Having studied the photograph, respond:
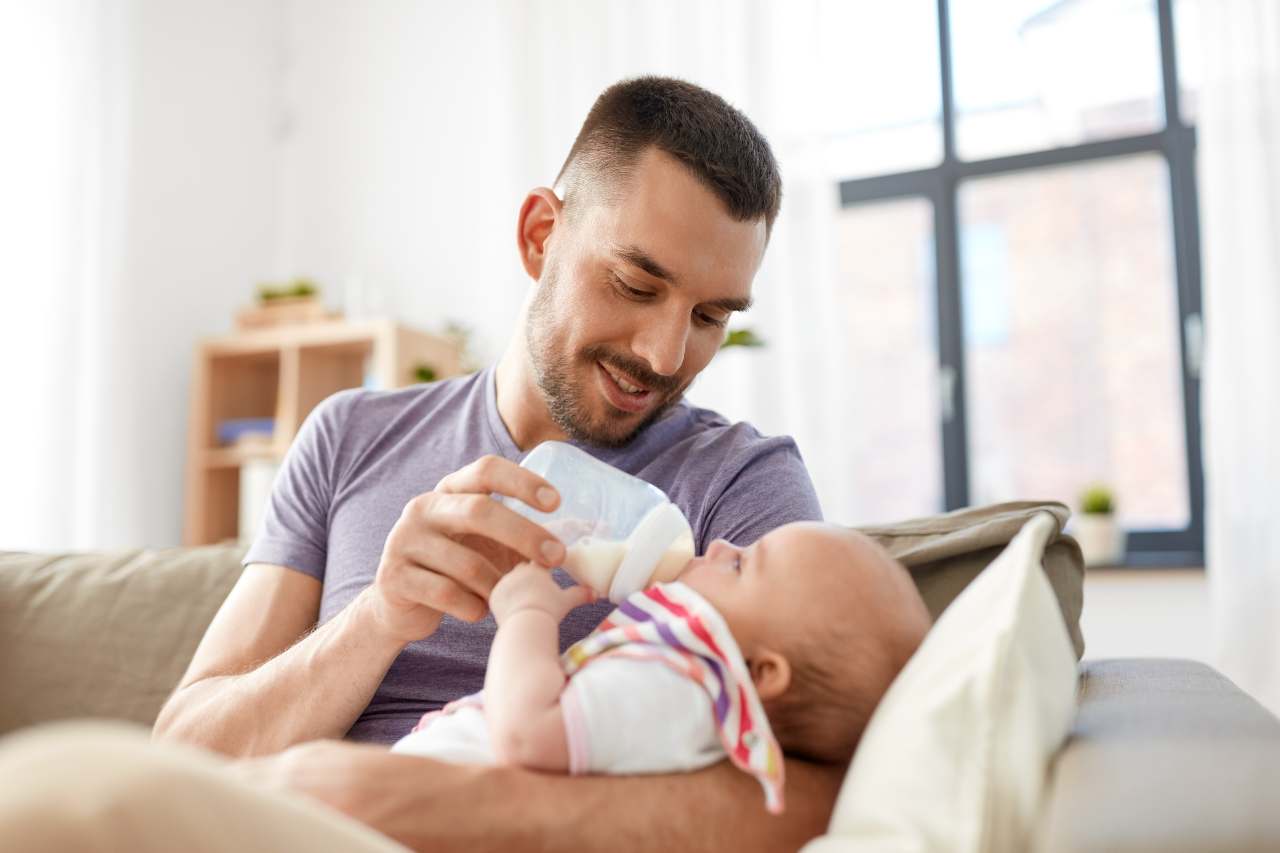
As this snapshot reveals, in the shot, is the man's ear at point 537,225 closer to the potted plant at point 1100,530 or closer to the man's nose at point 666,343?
the man's nose at point 666,343

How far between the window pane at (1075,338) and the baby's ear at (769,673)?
2919mm

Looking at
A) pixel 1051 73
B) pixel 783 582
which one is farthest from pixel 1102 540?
pixel 783 582

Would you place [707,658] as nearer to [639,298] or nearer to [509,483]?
[509,483]

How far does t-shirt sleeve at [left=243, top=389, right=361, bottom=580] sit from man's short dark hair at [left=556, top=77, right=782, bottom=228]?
496 mm

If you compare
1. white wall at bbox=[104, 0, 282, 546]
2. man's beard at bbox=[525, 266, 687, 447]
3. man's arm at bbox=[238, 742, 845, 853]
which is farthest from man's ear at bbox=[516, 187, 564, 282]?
white wall at bbox=[104, 0, 282, 546]

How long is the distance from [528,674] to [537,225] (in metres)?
0.93

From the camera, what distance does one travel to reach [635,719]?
2.94 ft

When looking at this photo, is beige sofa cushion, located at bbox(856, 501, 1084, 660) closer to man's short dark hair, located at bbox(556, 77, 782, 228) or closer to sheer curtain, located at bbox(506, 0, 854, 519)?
man's short dark hair, located at bbox(556, 77, 782, 228)

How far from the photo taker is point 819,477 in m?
3.60

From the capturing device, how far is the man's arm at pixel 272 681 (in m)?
1.21

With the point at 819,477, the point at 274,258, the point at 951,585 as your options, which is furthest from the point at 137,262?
the point at 951,585

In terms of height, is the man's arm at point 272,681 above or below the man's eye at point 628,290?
below

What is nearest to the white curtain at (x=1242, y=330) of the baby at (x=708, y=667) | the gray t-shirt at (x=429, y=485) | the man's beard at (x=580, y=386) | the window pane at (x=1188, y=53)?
the window pane at (x=1188, y=53)

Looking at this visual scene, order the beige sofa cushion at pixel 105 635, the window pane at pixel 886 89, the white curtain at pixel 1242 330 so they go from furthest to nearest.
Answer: the window pane at pixel 886 89, the white curtain at pixel 1242 330, the beige sofa cushion at pixel 105 635
